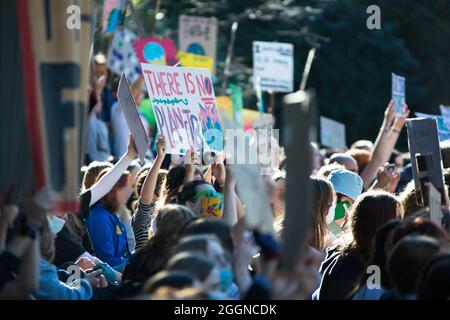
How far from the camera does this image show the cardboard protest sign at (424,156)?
6117 millimetres

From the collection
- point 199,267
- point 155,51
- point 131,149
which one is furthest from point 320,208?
point 155,51

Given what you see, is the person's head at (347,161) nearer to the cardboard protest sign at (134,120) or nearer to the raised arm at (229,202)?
the cardboard protest sign at (134,120)

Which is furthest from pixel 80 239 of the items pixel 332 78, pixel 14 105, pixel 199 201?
pixel 332 78

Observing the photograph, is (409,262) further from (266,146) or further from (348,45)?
(348,45)

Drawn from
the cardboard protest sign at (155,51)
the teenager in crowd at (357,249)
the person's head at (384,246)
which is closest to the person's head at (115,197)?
the teenager in crowd at (357,249)

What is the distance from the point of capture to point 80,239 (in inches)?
261

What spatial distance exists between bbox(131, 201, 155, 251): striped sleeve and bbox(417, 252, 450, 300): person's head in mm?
2829

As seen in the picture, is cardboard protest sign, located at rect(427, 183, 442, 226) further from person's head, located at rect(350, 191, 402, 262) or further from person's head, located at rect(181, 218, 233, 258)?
person's head, located at rect(181, 218, 233, 258)

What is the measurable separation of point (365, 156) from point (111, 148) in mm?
3157

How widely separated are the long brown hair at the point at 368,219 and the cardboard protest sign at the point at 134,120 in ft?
4.54

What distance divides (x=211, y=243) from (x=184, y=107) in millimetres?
3235

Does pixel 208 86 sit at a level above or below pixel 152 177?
above

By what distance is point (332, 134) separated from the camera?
46.1ft

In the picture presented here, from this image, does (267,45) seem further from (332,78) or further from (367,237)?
(332,78)
